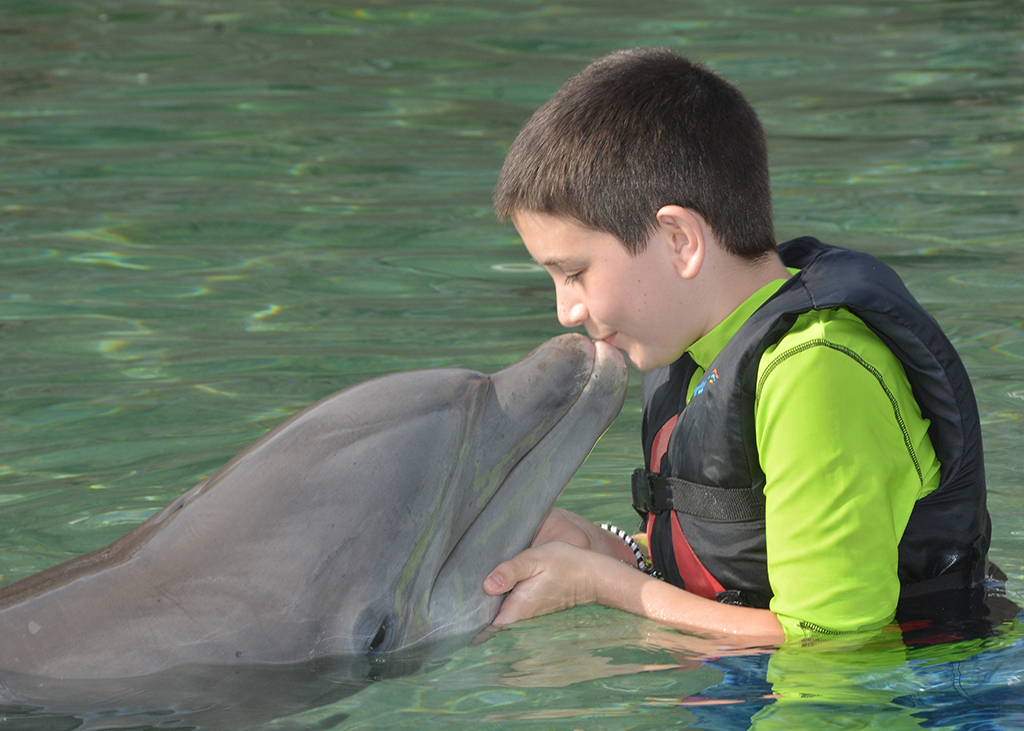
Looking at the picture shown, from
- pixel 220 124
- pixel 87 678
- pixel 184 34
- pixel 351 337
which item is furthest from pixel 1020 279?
pixel 184 34

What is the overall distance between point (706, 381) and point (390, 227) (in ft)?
18.2

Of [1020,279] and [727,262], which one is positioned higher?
[727,262]

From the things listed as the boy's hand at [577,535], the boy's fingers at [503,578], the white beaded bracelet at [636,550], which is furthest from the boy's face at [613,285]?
the white beaded bracelet at [636,550]

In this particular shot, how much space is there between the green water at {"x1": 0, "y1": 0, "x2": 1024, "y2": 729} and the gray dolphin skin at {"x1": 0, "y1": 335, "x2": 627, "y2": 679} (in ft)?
0.82

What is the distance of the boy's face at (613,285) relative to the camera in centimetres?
419

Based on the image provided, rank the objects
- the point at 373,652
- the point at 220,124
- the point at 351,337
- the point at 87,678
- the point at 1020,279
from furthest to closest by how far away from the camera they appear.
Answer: the point at 220,124 < the point at 1020,279 < the point at 351,337 < the point at 373,652 < the point at 87,678

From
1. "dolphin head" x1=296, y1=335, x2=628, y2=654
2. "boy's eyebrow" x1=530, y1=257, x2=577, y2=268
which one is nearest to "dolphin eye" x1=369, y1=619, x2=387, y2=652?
"dolphin head" x1=296, y1=335, x2=628, y2=654

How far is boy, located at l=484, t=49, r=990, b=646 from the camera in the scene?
381 centimetres

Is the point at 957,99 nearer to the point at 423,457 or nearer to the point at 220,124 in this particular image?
the point at 220,124

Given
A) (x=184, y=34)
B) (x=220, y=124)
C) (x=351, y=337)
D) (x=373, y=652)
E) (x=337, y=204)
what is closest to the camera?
(x=373, y=652)

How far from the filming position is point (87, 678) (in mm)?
3670

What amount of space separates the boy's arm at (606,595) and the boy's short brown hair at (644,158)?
0.95m

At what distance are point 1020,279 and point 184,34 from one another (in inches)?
403

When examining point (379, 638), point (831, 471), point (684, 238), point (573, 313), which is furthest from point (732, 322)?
point (379, 638)
